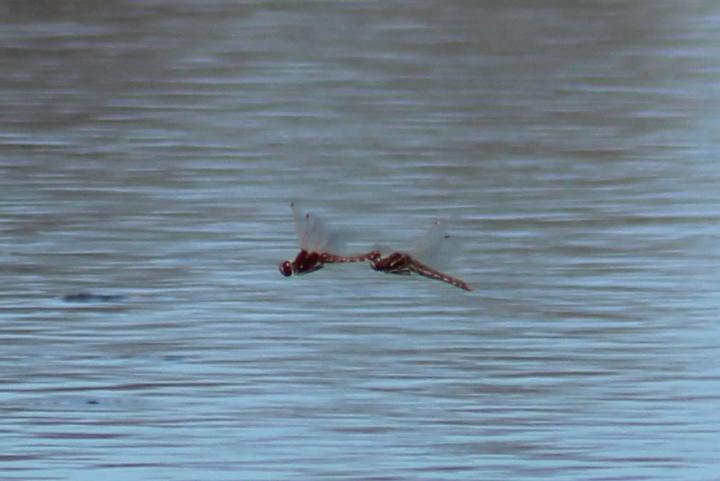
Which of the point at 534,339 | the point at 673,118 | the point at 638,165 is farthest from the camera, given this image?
the point at 673,118

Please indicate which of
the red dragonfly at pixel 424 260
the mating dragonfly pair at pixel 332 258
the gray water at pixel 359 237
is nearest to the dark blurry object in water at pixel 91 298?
the gray water at pixel 359 237

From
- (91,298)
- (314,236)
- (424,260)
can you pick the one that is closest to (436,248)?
(424,260)

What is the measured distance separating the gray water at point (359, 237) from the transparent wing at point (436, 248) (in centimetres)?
7

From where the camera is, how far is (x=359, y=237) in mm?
4379

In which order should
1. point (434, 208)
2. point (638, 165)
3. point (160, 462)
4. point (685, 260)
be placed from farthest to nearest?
point (638, 165)
point (434, 208)
point (685, 260)
point (160, 462)

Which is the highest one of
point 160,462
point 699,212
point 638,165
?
point 638,165

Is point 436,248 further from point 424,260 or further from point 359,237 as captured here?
point 359,237

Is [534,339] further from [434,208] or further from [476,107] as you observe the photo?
[476,107]

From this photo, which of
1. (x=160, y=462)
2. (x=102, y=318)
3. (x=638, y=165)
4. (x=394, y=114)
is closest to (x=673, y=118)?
(x=638, y=165)

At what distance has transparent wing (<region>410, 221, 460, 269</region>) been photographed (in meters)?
3.92

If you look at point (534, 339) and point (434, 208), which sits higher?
point (434, 208)

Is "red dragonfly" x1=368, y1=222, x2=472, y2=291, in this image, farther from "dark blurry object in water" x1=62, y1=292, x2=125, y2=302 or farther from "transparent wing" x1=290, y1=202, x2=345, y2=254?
"dark blurry object in water" x1=62, y1=292, x2=125, y2=302

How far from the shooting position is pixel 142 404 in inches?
137

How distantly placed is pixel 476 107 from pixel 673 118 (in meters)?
0.60
